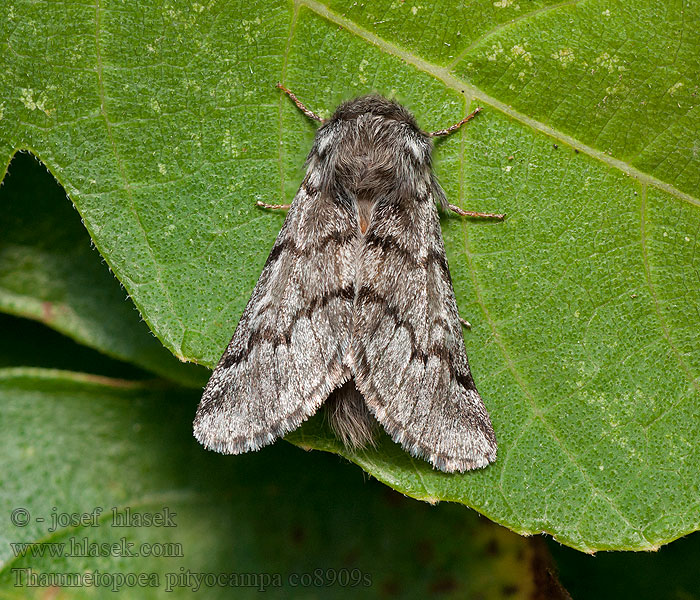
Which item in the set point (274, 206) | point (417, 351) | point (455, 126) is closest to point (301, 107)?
point (274, 206)

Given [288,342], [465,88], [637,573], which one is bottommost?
[637,573]

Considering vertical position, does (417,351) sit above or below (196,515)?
above

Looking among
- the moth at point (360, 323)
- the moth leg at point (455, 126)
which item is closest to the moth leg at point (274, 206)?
the moth at point (360, 323)

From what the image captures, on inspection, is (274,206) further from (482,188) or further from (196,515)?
(196,515)

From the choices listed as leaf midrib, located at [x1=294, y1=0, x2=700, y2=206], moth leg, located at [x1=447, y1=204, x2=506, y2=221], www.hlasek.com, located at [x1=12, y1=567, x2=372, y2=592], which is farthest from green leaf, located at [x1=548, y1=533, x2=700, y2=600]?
leaf midrib, located at [x1=294, y1=0, x2=700, y2=206]

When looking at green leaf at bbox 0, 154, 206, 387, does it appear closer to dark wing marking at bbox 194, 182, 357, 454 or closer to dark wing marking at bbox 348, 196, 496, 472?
dark wing marking at bbox 194, 182, 357, 454

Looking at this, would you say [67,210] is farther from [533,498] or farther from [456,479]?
[533,498]
